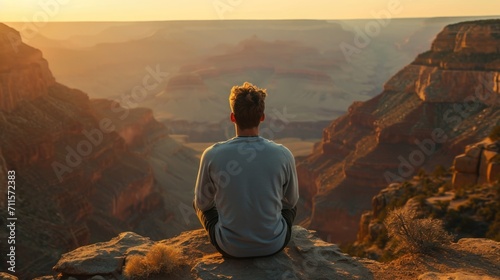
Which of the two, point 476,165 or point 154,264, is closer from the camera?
point 154,264

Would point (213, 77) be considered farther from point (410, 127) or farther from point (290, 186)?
point (290, 186)

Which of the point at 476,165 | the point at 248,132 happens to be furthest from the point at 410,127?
the point at 248,132

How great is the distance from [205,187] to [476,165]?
1506cm

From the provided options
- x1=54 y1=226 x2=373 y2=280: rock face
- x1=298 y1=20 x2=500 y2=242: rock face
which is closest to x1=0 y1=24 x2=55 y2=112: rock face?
x1=298 y1=20 x2=500 y2=242: rock face

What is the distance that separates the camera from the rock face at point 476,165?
1817cm

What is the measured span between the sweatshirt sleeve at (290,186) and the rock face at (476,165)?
13.3m

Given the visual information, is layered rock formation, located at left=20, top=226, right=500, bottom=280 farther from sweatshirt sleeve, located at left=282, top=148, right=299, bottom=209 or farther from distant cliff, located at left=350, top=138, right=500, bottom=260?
distant cliff, located at left=350, top=138, right=500, bottom=260

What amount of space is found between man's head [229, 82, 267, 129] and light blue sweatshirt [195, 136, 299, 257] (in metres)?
0.24

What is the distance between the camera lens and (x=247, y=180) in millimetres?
6230

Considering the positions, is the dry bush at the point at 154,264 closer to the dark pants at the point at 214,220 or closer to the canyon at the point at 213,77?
the dark pants at the point at 214,220

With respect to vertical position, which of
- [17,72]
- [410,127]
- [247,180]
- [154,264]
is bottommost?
[154,264]

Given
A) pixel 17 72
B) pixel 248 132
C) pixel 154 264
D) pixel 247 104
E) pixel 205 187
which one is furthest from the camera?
pixel 17 72

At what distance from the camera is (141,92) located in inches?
5276

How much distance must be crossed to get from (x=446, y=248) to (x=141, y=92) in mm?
130778
